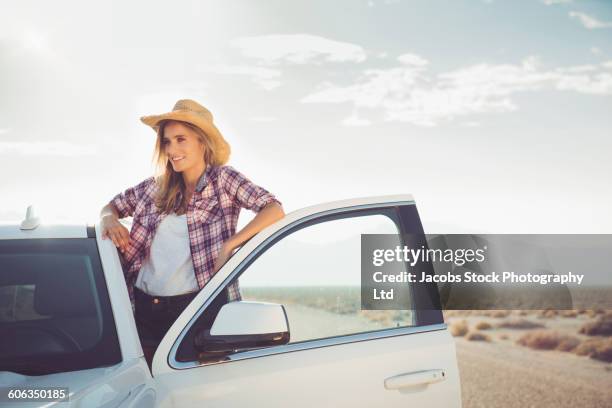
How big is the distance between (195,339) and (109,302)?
41 cm

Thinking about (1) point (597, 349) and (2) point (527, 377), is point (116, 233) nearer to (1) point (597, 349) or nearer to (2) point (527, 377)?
(2) point (527, 377)

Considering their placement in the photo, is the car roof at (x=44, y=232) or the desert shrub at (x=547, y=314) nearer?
the car roof at (x=44, y=232)

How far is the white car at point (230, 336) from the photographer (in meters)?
2.15

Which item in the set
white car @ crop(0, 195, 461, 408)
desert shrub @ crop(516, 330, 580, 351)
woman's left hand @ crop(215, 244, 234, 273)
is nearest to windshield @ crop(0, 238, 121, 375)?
white car @ crop(0, 195, 461, 408)

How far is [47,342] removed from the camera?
2.38 meters

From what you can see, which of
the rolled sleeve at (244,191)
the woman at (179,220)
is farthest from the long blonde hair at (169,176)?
the rolled sleeve at (244,191)

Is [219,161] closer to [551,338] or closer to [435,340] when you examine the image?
[435,340]

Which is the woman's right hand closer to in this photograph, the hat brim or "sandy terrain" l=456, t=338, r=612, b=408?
the hat brim

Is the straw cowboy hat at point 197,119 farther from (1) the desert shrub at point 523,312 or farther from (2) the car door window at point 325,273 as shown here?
(1) the desert shrub at point 523,312

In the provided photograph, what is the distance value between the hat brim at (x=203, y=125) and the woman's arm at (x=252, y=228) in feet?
2.67

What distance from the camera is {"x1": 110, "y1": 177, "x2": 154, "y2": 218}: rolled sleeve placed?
11.3 feet

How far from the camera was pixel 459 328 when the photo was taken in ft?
104

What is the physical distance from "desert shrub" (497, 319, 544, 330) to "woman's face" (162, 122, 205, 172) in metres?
31.8

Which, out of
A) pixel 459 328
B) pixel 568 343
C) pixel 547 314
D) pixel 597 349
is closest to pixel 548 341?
pixel 568 343
